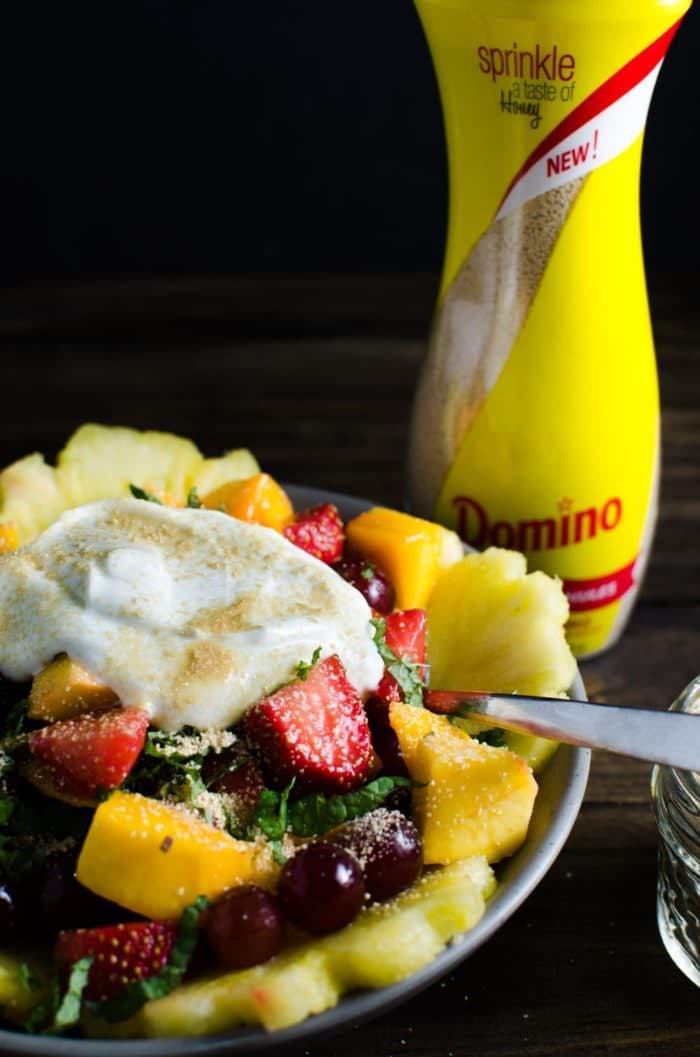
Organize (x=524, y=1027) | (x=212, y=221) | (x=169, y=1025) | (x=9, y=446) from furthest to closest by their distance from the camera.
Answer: (x=212, y=221), (x=9, y=446), (x=524, y=1027), (x=169, y=1025)

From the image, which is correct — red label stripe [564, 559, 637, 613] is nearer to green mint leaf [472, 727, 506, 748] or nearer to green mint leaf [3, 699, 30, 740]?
green mint leaf [472, 727, 506, 748]

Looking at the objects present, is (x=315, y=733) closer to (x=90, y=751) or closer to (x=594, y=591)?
(x=90, y=751)

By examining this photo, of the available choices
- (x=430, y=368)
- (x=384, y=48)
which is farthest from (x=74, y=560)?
(x=384, y=48)

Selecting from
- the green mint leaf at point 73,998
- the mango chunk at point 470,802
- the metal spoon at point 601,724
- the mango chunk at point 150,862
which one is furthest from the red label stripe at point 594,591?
the green mint leaf at point 73,998

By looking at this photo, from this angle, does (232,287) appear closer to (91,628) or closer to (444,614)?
(444,614)

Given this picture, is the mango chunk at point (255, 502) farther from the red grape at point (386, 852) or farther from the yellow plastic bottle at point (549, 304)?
the red grape at point (386, 852)

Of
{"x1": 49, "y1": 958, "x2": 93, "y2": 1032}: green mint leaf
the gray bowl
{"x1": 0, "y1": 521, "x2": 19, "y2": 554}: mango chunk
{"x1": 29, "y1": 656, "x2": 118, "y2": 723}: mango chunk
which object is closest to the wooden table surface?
the gray bowl

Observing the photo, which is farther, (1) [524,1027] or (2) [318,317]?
(2) [318,317]
